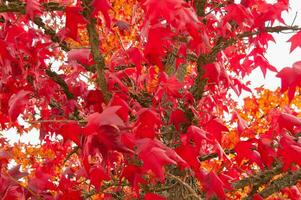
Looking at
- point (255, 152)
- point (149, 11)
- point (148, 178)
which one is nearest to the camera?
point (149, 11)

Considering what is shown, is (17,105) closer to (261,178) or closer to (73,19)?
(73,19)

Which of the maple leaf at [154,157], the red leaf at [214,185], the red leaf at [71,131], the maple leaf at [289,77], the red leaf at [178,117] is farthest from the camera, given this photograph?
the red leaf at [178,117]

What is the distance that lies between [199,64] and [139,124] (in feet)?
2.12

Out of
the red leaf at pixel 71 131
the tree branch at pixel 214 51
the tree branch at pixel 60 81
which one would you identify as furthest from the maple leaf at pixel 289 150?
the tree branch at pixel 60 81

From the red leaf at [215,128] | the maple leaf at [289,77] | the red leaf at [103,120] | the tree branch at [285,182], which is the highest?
the maple leaf at [289,77]

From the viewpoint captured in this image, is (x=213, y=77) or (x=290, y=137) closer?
(x=290, y=137)

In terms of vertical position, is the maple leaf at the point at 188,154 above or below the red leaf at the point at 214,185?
above

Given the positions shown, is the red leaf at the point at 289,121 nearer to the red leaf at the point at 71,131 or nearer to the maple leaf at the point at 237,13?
the maple leaf at the point at 237,13

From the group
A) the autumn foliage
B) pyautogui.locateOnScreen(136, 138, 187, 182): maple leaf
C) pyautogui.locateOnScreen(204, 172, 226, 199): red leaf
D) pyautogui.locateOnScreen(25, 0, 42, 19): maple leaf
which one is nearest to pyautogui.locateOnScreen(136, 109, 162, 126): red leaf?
the autumn foliage

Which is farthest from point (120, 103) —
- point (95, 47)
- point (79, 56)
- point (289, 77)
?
point (289, 77)

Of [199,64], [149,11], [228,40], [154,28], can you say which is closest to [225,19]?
[228,40]

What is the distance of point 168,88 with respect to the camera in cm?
291

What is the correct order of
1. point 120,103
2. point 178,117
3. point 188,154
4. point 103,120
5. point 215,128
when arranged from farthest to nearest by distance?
point 178,117 → point 215,128 → point 188,154 → point 120,103 → point 103,120

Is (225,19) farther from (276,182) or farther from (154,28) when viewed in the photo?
(276,182)
